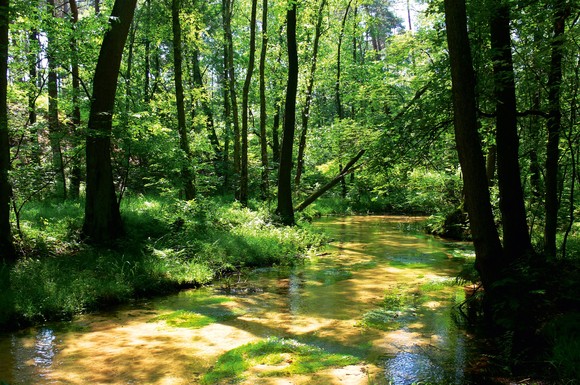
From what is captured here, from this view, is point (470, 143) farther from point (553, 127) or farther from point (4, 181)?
point (4, 181)

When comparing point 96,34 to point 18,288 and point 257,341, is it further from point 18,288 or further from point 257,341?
point 257,341

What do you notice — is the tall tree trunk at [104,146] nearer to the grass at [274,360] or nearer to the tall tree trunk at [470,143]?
the grass at [274,360]

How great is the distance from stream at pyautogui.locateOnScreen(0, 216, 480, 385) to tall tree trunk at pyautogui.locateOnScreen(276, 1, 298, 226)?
5.64 meters

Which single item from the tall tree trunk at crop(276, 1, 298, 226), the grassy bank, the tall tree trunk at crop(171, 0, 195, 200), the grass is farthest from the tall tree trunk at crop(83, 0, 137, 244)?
the tall tree trunk at crop(276, 1, 298, 226)

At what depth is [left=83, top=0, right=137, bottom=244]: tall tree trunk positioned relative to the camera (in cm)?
1005

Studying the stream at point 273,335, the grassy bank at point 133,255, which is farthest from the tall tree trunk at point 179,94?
the stream at point 273,335

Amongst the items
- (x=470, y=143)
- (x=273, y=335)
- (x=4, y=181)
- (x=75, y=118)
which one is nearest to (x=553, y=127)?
(x=470, y=143)

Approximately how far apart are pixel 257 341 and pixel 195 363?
101 cm

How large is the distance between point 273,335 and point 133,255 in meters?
4.82

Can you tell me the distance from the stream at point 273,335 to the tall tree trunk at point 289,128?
5644 millimetres

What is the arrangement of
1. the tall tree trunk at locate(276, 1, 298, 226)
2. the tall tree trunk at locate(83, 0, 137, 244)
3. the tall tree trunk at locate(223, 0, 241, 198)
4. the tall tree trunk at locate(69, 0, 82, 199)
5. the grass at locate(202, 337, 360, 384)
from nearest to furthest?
the grass at locate(202, 337, 360, 384) → the tall tree trunk at locate(83, 0, 137, 244) → the tall tree trunk at locate(69, 0, 82, 199) → the tall tree trunk at locate(276, 1, 298, 226) → the tall tree trunk at locate(223, 0, 241, 198)

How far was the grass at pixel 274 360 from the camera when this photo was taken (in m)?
4.89

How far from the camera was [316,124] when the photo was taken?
122 feet

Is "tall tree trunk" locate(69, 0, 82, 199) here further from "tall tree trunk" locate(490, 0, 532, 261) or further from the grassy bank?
"tall tree trunk" locate(490, 0, 532, 261)
